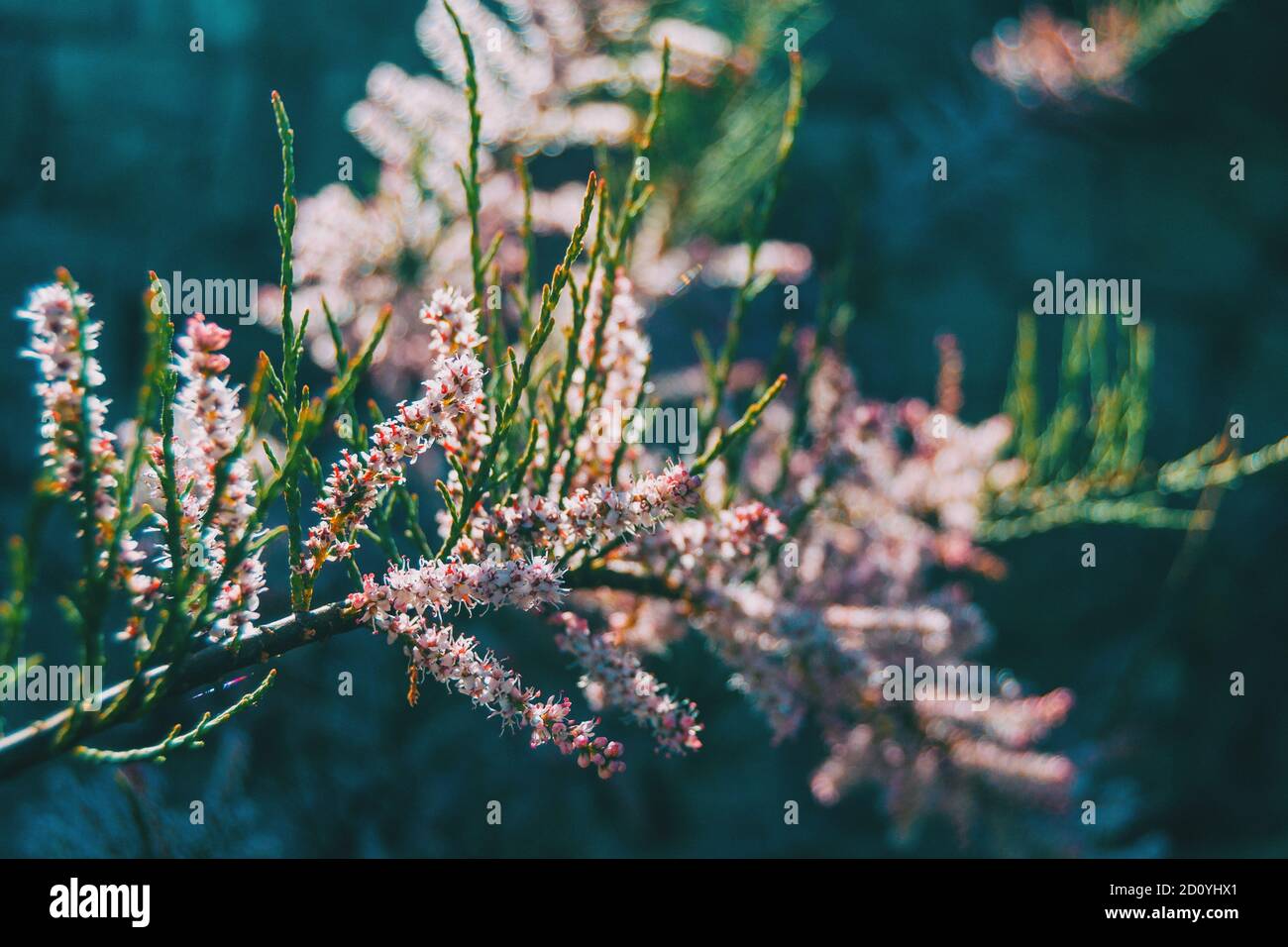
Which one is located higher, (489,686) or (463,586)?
(463,586)

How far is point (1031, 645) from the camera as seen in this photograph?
10.4 feet

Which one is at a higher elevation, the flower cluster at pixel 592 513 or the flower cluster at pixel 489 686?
the flower cluster at pixel 592 513

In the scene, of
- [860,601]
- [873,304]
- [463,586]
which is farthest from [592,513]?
[873,304]

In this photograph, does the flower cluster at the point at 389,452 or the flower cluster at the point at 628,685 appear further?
the flower cluster at the point at 628,685

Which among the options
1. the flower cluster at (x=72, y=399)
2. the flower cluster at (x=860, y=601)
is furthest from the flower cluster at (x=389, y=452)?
the flower cluster at (x=860, y=601)

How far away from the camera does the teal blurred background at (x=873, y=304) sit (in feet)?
7.31

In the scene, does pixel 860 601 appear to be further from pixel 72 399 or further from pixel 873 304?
pixel 873 304

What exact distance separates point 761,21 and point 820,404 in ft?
4.73

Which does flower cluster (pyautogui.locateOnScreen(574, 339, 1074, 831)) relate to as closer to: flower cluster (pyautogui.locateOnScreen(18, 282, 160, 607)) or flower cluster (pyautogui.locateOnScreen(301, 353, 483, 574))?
flower cluster (pyautogui.locateOnScreen(301, 353, 483, 574))

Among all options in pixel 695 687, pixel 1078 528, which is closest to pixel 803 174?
→ pixel 1078 528

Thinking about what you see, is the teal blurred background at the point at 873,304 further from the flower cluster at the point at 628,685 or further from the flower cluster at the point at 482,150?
the flower cluster at the point at 628,685

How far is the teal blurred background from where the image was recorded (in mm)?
2229

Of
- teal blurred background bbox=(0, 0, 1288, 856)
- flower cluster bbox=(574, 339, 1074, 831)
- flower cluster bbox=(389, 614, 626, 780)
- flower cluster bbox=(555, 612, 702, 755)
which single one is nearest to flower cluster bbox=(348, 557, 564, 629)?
flower cluster bbox=(389, 614, 626, 780)

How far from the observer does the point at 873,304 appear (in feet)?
11.0
